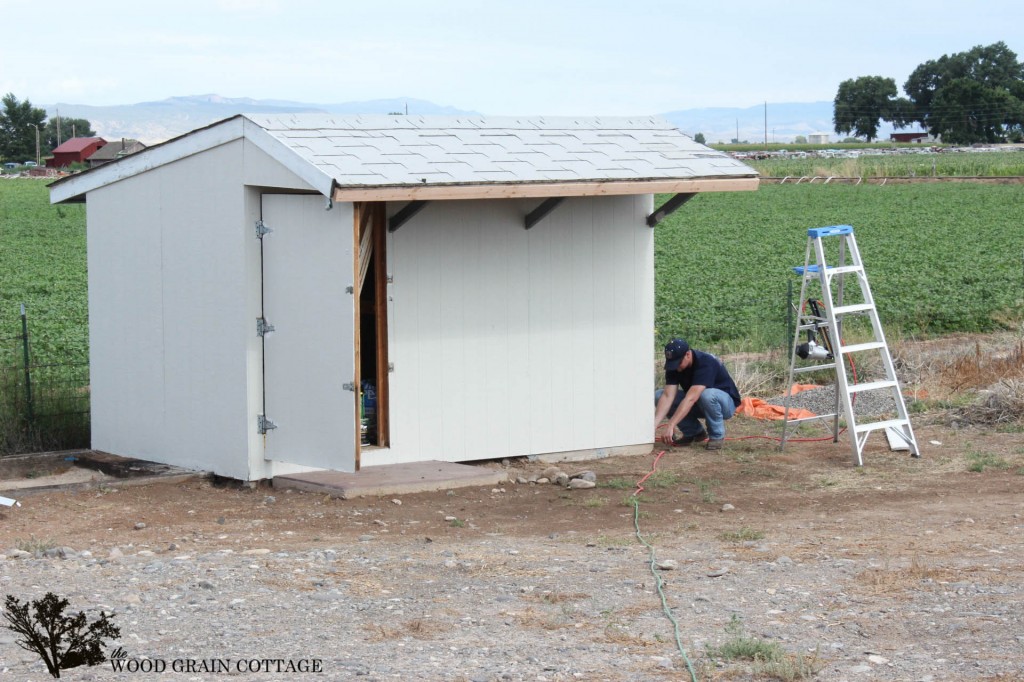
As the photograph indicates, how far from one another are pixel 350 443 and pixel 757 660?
437cm

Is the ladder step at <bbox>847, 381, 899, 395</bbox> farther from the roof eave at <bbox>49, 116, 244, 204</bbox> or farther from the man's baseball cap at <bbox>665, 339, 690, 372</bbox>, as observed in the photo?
the roof eave at <bbox>49, 116, 244, 204</bbox>

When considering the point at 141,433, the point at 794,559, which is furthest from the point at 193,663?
the point at 141,433

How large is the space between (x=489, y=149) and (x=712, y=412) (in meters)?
3.23

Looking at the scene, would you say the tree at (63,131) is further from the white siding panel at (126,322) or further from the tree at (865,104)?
the white siding panel at (126,322)

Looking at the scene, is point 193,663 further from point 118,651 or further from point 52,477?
point 52,477

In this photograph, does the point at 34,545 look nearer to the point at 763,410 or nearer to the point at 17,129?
the point at 763,410

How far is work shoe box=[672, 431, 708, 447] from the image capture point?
1197 cm

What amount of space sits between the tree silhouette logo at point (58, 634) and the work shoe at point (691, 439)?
674 centimetres

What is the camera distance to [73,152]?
341 ft

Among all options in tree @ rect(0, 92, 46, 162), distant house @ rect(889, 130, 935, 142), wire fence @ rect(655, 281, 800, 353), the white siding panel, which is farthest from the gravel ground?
distant house @ rect(889, 130, 935, 142)

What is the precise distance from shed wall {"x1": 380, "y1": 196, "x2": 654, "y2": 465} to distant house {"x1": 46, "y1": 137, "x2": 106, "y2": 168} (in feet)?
322

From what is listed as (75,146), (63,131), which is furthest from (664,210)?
(63,131)

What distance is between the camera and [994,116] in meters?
122

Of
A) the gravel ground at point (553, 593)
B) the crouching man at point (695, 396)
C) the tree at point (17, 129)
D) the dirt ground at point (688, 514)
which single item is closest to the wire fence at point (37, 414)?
the dirt ground at point (688, 514)
